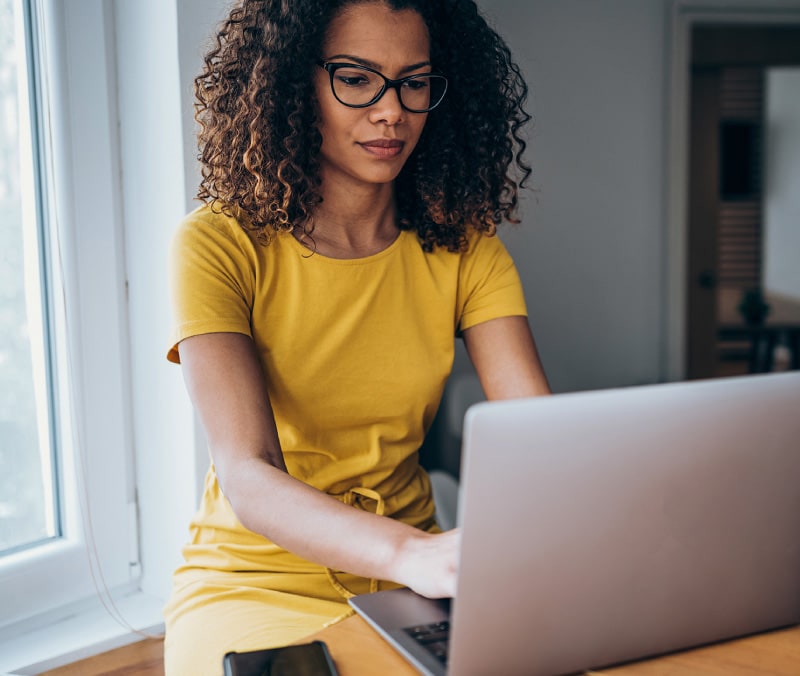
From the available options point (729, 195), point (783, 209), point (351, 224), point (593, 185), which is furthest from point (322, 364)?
point (783, 209)

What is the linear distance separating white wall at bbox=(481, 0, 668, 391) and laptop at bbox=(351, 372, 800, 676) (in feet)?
8.50

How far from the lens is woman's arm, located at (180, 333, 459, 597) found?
0.88 m

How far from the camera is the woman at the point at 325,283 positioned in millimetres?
1132

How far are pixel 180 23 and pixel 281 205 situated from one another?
0.61 metres

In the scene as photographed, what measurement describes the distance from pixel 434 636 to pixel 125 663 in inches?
45.7

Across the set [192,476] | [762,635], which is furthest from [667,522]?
[192,476]

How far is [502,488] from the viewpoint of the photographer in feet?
2.15

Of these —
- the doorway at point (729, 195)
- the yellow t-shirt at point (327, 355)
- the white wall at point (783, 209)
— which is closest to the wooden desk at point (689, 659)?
the yellow t-shirt at point (327, 355)

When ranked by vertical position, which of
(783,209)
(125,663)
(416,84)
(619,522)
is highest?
Answer: (416,84)

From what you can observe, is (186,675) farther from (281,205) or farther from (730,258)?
(730,258)

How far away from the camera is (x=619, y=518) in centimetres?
70

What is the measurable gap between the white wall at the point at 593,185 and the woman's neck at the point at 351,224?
1.95 meters

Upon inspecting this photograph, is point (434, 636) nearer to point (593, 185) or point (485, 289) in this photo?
point (485, 289)

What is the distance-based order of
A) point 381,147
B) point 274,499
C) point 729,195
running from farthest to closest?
point 729,195 → point 381,147 → point 274,499
